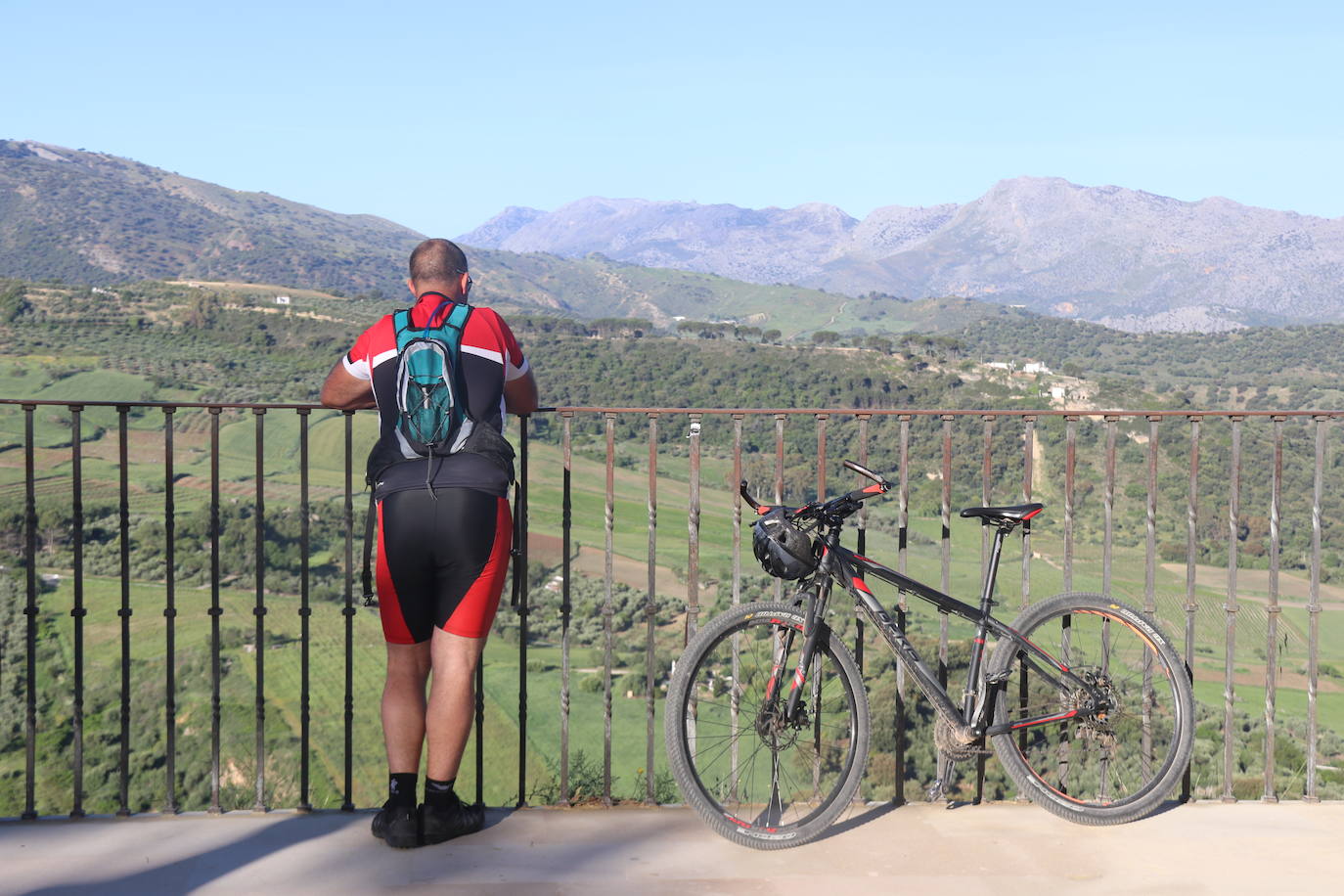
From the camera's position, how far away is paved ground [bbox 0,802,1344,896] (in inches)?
112

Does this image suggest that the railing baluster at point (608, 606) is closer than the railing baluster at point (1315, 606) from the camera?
Yes

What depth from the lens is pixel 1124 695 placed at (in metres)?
3.40

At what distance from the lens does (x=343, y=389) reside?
2.93 m

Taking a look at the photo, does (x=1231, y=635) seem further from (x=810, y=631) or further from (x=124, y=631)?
(x=124, y=631)

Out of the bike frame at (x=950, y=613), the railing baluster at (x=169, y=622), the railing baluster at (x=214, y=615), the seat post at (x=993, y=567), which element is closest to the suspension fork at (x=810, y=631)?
the bike frame at (x=950, y=613)

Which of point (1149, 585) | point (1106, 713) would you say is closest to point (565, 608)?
point (1106, 713)

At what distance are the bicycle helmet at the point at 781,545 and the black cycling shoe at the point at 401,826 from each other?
1124 mm

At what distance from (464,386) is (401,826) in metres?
1.16

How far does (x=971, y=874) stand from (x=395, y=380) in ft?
6.25

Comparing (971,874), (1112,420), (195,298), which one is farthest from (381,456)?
(195,298)

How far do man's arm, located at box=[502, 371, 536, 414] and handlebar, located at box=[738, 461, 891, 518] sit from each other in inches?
23.5

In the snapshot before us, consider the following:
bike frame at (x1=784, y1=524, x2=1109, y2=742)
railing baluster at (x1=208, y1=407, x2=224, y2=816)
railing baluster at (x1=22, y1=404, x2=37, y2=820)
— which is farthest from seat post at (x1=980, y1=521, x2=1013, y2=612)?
railing baluster at (x1=22, y1=404, x2=37, y2=820)

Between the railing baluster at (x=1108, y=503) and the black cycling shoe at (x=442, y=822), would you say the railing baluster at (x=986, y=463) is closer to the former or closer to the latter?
the railing baluster at (x=1108, y=503)

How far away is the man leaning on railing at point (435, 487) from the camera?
2.82 meters
